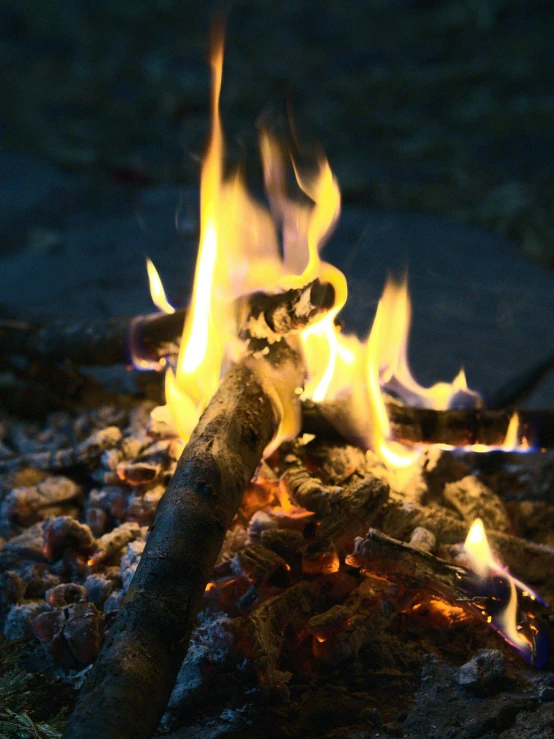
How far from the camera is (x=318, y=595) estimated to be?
2.11 metres

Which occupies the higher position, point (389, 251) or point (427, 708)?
point (389, 251)

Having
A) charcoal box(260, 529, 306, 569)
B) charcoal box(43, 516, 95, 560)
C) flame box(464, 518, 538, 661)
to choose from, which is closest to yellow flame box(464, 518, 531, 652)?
flame box(464, 518, 538, 661)

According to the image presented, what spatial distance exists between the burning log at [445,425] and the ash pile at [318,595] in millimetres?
80

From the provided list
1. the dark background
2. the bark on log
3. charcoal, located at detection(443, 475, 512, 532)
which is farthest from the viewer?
the dark background

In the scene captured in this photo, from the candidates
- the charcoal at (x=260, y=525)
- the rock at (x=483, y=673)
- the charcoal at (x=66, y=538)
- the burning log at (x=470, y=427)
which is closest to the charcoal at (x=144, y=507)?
the charcoal at (x=66, y=538)

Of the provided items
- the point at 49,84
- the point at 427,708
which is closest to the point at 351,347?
the point at 427,708

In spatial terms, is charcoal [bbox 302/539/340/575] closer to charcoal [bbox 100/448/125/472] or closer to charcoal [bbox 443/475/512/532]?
charcoal [bbox 443/475/512/532]

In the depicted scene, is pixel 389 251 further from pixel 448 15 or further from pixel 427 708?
pixel 448 15

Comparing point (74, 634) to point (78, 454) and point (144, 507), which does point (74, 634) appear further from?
point (78, 454)

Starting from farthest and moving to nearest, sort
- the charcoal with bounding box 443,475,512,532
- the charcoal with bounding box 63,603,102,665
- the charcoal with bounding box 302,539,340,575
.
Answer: the charcoal with bounding box 443,475,512,532 < the charcoal with bounding box 302,539,340,575 < the charcoal with bounding box 63,603,102,665

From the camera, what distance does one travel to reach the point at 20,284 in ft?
15.3

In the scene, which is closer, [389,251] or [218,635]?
[218,635]

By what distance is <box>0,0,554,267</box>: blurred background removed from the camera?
6.08 metres

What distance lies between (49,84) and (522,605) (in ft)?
24.7
